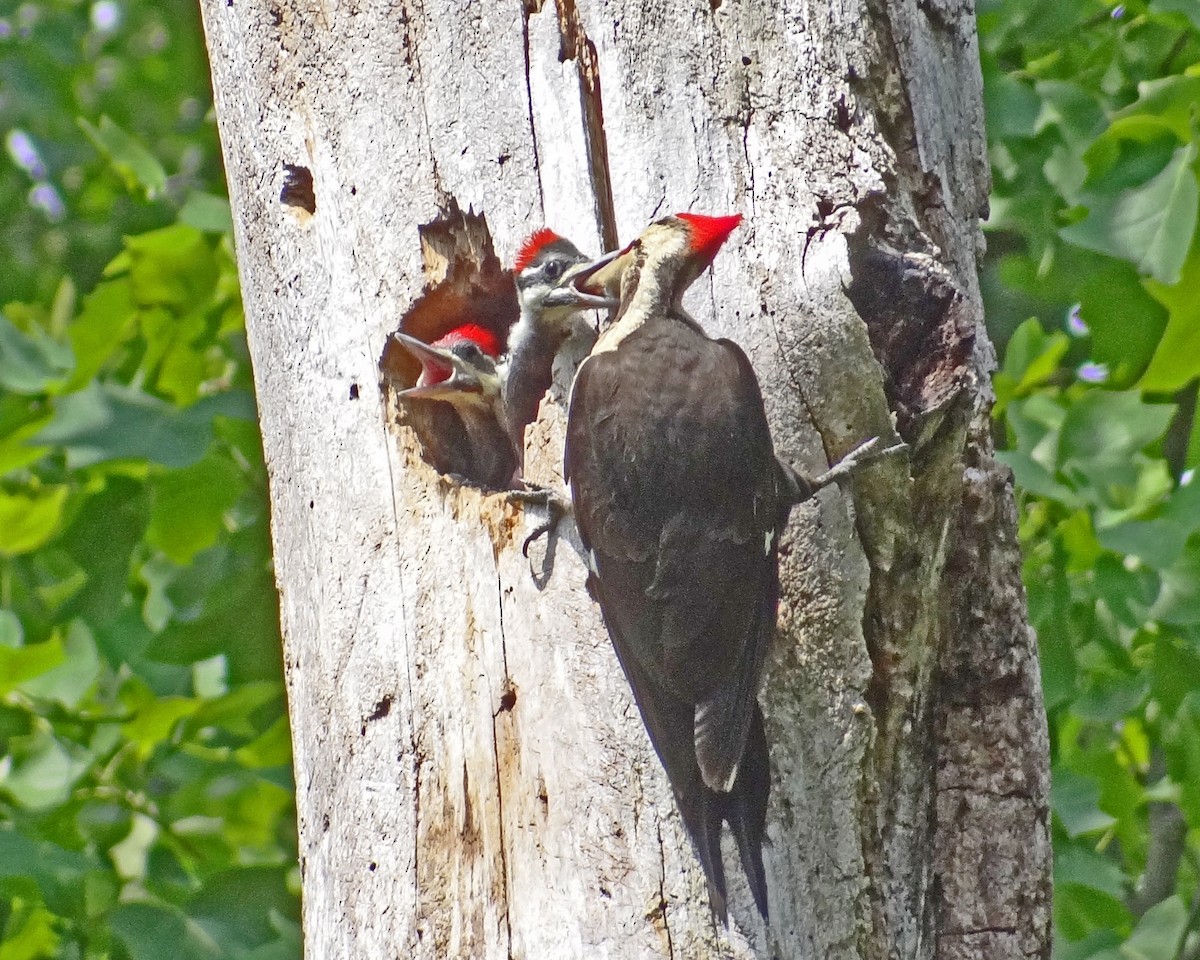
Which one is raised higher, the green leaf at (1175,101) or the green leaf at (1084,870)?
the green leaf at (1175,101)

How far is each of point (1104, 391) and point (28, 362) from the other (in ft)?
7.46

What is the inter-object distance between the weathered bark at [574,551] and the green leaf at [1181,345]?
2.34 feet

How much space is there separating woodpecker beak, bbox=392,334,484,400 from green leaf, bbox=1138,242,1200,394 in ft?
4.59

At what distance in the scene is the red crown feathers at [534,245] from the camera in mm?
2170

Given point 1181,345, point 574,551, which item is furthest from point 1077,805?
point 574,551

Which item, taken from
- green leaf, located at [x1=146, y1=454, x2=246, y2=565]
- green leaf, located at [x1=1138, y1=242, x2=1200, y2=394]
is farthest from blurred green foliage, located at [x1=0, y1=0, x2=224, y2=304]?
green leaf, located at [x1=1138, y1=242, x2=1200, y2=394]

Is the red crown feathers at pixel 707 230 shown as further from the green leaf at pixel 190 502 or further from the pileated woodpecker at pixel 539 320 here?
the green leaf at pixel 190 502

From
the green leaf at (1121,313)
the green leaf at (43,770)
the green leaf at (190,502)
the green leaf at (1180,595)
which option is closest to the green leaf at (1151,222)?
the green leaf at (1121,313)

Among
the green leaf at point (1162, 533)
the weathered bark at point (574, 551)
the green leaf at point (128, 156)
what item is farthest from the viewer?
the green leaf at point (128, 156)

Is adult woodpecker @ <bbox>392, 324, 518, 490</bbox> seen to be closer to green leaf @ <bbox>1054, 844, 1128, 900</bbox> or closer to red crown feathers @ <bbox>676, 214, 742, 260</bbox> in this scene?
red crown feathers @ <bbox>676, 214, 742, 260</bbox>

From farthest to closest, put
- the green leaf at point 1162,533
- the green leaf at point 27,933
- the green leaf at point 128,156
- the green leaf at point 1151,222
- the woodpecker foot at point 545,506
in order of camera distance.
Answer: the green leaf at point 128,156 < the green leaf at point 27,933 < the green leaf at point 1162,533 < the green leaf at point 1151,222 < the woodpecker foot at point 545,506

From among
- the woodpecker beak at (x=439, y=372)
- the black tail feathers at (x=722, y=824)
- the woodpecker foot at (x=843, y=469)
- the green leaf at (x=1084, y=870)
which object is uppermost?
the woodpecker beak at (x=439, y=372)

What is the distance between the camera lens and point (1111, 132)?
2820 mm

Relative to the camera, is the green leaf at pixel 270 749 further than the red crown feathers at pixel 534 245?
Yes
